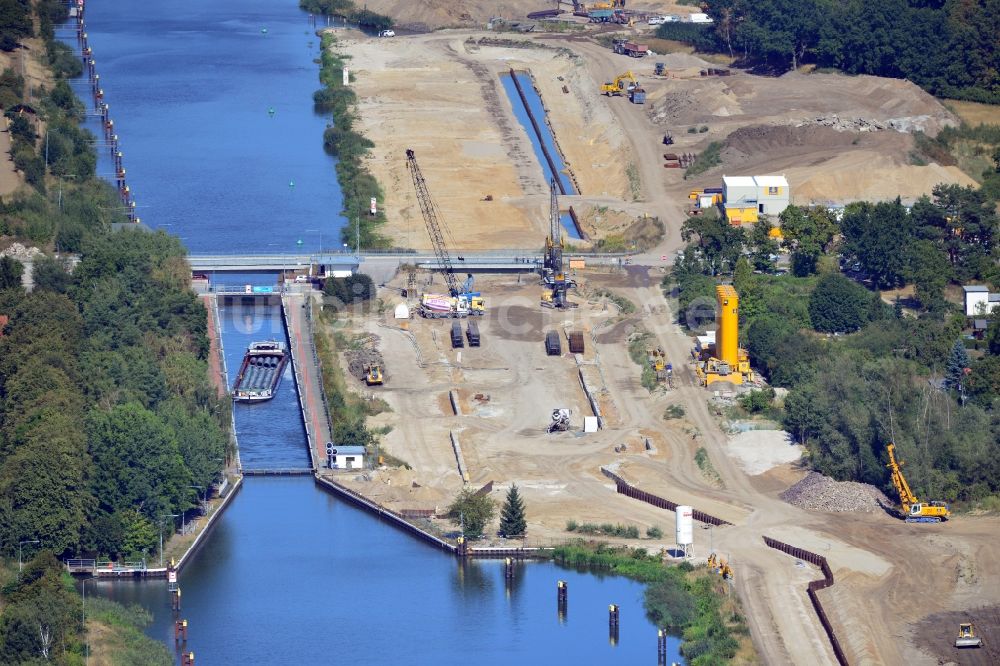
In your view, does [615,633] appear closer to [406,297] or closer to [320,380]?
[320,380]

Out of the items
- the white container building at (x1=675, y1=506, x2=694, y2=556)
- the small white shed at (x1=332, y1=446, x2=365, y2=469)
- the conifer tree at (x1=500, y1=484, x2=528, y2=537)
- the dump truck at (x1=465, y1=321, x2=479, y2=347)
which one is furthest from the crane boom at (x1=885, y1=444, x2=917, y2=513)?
the dump truck at (x1=465, y1=321, x2=479, y2=347)

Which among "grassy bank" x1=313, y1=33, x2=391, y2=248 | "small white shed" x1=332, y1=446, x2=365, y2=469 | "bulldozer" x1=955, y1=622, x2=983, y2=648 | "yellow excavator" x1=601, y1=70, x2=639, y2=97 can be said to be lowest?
"bulldozer" x1=955, y1=622, x2=983, y2=648

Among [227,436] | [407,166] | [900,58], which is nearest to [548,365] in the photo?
[227,436]

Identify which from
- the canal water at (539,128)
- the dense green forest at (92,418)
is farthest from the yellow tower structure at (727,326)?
the canal water at (539,128)

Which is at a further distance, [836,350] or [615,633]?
[836,350]

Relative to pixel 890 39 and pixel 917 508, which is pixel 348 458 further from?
pixel 890 39

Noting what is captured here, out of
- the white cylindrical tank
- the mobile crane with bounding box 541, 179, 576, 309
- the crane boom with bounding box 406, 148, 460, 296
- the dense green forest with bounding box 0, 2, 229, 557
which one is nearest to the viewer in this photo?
the dense green forest with bounding box 0, 2, 229, 557

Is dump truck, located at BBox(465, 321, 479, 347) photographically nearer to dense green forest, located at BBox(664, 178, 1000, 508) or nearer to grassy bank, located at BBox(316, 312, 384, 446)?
grassy bank, located at BBox(316, 312, 384, 446)
